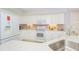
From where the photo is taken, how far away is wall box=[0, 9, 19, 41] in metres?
1.58

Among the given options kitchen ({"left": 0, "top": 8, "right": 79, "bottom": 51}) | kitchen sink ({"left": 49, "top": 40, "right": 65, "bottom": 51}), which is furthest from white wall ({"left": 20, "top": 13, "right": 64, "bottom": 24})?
kitchen sink ({"left": 49, "top": 40, "right": 65, "bottom": 51})

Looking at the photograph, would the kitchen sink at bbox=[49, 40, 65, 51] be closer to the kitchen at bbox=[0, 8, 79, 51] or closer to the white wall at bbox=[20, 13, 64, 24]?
the kitchen at bbox=[0, 8, 79, 51]

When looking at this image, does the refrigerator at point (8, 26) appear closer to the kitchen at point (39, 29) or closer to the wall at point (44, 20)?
the kitchen at point (39, 29)

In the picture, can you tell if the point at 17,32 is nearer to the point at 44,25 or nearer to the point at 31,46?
the point at 31,46

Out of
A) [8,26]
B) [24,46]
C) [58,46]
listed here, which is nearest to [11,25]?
[8,26]

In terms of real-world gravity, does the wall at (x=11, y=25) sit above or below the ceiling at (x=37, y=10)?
below

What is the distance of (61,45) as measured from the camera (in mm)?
1606

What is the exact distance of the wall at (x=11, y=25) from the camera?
1.58 m

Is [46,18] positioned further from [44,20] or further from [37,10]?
[37,10]

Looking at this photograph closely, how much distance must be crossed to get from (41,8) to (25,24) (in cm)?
35

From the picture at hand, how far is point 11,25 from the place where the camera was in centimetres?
163

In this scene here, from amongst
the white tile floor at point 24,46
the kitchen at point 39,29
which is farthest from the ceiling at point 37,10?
the white tile floor at point 24,46
